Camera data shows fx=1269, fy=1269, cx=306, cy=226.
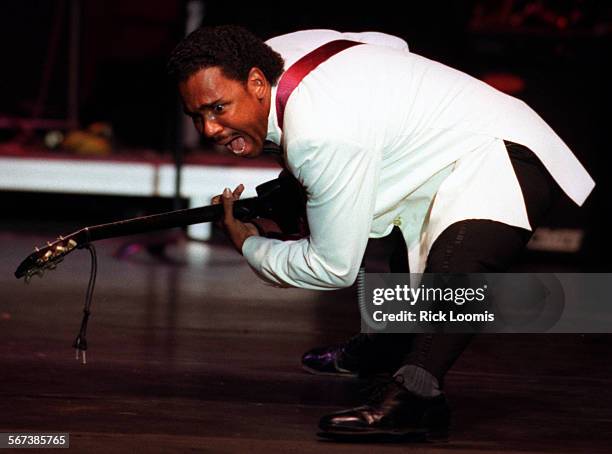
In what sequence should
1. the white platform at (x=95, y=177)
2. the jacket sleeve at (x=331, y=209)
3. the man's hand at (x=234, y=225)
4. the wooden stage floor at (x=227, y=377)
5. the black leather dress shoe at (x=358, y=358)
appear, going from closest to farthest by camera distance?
the jacket sleeve at (x=331, y=209) < the wooden stage floor at (x=227, y=377) < the man's hand at (x=234, y=225) < the black leather dress shoe at (x=358, y=358) < the white platform at (x=95, y=177)

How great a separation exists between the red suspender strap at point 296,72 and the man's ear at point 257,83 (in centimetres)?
4

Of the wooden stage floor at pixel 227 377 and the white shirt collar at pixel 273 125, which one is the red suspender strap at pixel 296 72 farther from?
the wooden stage floor at pixel 227 377

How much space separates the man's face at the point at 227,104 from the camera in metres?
2.80

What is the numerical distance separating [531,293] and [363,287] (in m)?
0.49

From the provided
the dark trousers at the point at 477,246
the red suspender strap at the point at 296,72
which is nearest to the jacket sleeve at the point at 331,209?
the red suspender strap at the point at 296,72

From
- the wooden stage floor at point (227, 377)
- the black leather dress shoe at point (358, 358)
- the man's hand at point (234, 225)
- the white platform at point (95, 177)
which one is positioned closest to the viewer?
the wooden stage floor at point (227, 377)

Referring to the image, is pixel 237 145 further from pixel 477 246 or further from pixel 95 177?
pixel 95 177

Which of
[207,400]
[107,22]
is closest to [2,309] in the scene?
[207,400]

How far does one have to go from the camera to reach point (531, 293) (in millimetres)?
3240

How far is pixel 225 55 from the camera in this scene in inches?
110

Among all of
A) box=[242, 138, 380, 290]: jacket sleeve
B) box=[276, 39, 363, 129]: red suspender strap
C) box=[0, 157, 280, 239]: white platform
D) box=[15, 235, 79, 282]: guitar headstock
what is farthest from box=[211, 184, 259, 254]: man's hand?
box=[0, 157, 280, 239]: white platform

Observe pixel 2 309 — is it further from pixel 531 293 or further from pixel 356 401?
pixel 531 293

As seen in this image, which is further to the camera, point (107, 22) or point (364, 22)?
point (107, 22)

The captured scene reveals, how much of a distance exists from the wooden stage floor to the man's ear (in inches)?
30.3
